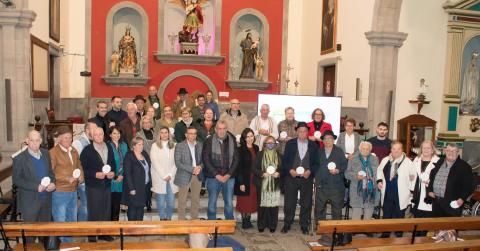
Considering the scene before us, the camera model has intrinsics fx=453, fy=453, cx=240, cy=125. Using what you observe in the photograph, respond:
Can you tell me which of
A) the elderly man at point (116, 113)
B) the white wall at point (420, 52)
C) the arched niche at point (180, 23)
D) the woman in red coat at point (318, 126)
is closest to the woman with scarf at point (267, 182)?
the woman in red coat at point (318, 126)

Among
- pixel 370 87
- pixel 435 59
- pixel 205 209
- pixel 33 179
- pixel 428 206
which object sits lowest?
pixel 205 209

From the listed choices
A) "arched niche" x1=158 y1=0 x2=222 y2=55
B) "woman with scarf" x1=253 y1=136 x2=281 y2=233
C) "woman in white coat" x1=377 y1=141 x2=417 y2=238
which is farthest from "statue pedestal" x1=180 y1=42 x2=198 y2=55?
"woman in white coat" x1=377 y1=141 x2=417 y2=238

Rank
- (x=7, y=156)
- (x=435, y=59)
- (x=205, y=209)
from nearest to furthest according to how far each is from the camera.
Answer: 1. (x=205, y=209)
2. (x=7, y=156)
3. (x=435, y=59)

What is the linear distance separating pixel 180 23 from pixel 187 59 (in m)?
1.44

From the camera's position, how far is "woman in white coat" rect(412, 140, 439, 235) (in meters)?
6.15

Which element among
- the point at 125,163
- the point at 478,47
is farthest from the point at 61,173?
the point at 478,47

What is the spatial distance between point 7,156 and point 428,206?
780 cm

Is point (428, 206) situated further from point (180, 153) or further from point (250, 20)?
point (250, 20)

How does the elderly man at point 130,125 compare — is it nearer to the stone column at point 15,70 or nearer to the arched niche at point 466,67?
the stone column at point 15,70

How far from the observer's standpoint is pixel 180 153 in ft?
21.3

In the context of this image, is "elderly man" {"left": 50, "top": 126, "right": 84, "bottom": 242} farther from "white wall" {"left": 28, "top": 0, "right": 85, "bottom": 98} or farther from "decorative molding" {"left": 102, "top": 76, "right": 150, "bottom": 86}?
"decorative molding" {"left": 102, "top": 76, "right": 150, "bottom": 86}

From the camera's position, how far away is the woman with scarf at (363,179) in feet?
21.0

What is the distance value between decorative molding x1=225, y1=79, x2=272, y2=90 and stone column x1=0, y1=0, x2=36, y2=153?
7.21 meters

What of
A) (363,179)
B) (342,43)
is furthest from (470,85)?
(363,179)
